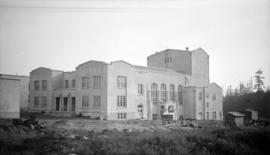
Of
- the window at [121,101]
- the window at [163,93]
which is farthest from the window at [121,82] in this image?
the window at [163,93]

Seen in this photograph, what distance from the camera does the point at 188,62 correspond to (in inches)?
1820

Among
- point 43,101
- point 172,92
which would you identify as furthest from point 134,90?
point 43,101

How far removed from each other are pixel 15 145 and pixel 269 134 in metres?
15.9

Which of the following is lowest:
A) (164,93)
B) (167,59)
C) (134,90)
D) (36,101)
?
(36,101)

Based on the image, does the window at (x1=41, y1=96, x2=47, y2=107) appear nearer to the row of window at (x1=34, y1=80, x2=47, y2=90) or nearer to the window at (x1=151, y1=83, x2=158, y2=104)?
the row of window at (x1=34, y1=80, x2=47, y2=90)

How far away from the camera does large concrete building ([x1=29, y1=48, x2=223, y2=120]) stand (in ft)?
107

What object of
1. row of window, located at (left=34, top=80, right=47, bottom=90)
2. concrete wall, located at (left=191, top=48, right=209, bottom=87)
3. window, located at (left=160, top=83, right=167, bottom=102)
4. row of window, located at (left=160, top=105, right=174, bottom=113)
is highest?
concrete wall, located at (left=191, top=48, right=209, bottom=87)

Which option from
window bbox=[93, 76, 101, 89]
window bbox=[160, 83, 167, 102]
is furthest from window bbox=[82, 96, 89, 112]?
window bbox=[160, 83, 167, 102]

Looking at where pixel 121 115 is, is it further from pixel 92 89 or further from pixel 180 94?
pixel 180 94

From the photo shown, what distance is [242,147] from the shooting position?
48.3 ft

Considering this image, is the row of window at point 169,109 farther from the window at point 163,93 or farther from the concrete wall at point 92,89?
the concrete wall at point 92,89

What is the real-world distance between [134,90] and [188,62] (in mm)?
15186

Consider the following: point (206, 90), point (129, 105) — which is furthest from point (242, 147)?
point (206, 90)

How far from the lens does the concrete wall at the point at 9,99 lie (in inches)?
934
